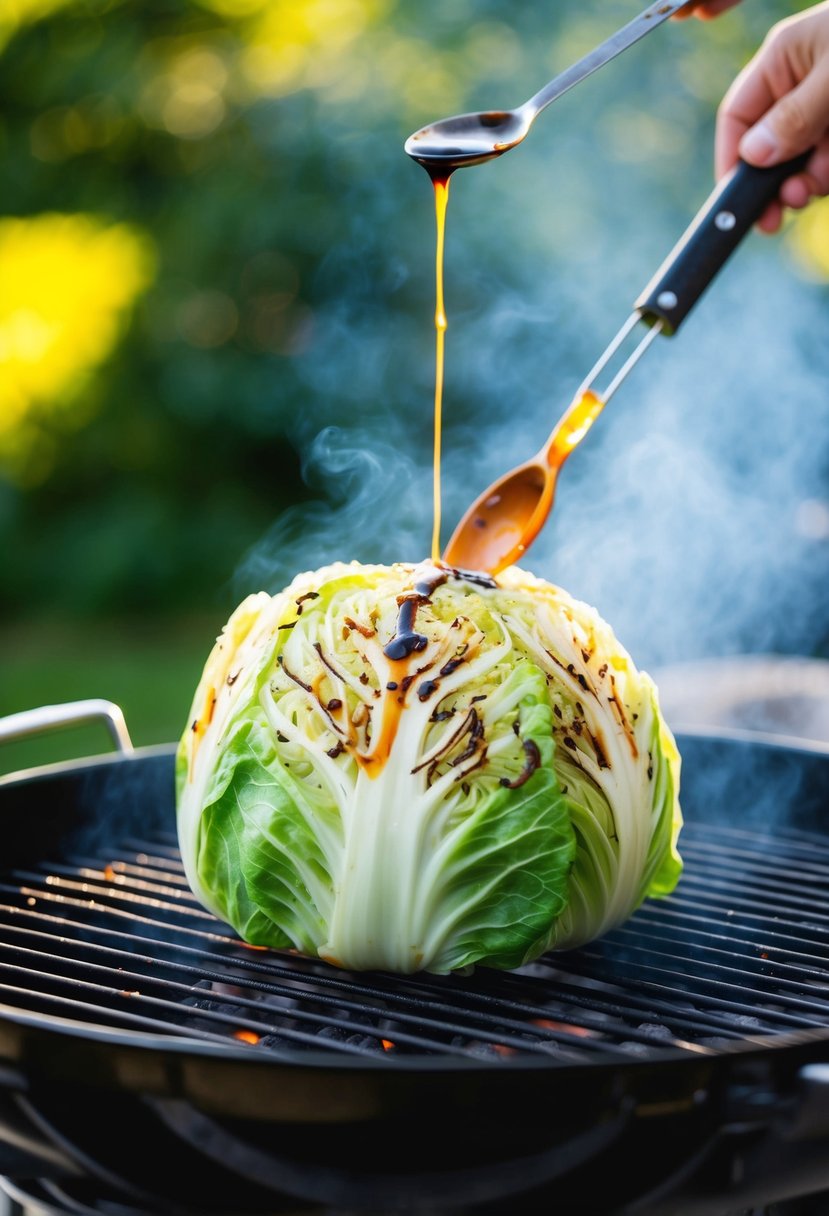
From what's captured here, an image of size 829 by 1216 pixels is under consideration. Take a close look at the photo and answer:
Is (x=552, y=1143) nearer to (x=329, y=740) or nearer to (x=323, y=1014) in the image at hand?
(x=323, y=1014)

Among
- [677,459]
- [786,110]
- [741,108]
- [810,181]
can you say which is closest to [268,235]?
[677,459]

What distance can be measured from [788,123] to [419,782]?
2.09m

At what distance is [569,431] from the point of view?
2818 millimetres

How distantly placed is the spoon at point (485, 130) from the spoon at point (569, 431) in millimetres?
493

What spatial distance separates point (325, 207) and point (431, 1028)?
9664mm

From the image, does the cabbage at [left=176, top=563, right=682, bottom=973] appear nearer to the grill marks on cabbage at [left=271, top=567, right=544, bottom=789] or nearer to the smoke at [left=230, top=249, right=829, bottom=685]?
the grill marks on cabbage at [left=271, top=567, right=544, bottom=789]

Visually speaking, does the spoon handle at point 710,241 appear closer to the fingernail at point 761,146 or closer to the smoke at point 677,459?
the fingernail at point 761,146

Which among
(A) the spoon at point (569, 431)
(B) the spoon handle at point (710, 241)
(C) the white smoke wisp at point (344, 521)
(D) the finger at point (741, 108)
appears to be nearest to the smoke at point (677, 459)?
(C) the white smoke wisp at point (344, 521)

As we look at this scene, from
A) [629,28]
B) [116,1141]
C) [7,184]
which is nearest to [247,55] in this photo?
[7,184]

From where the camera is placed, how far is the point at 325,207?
10.8 m

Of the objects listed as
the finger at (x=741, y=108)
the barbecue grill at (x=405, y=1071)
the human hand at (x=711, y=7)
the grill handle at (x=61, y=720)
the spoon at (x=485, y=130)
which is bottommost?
the barbecue grill at (x=405, y=1071)

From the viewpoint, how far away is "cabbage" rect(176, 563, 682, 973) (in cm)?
228

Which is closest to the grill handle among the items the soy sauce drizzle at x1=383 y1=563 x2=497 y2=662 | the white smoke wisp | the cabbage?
the cabbage

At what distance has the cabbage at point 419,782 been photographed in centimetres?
228
